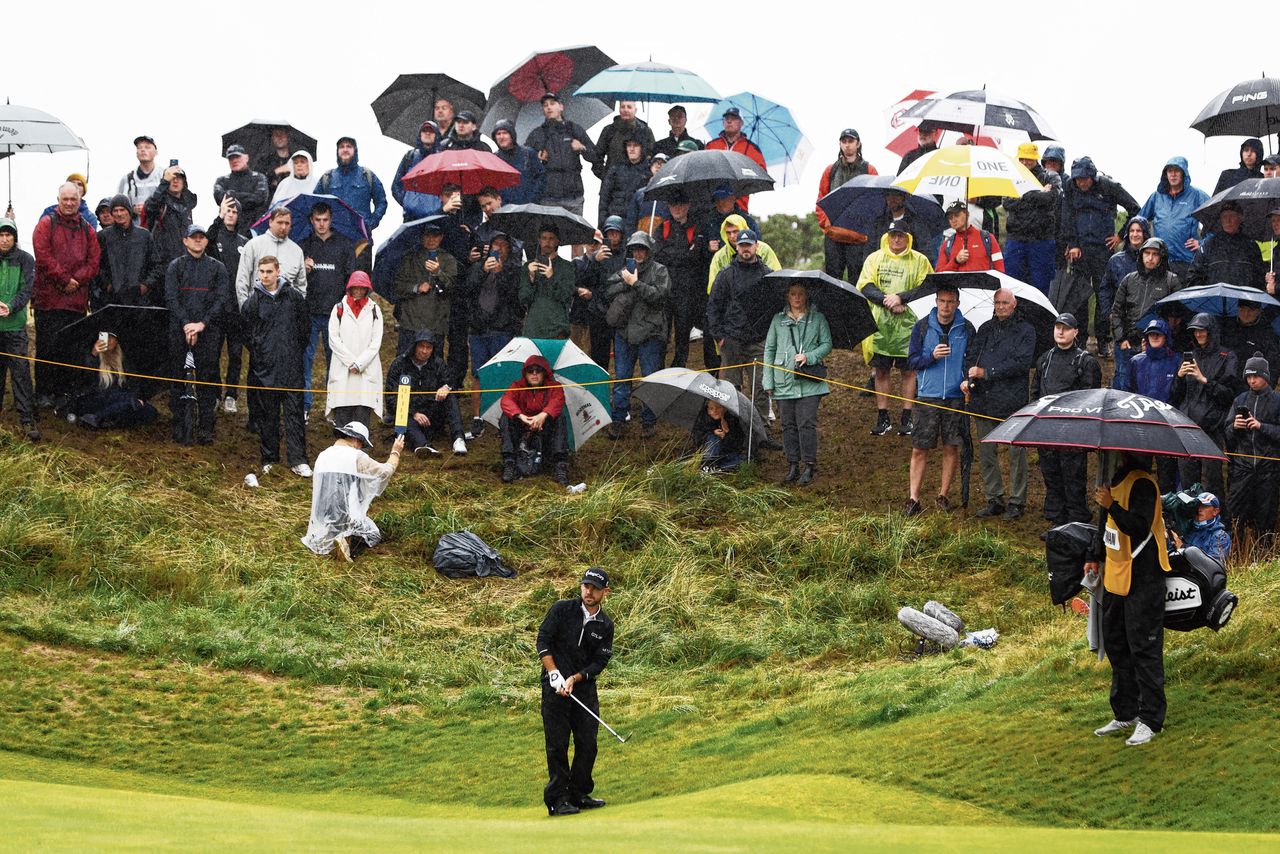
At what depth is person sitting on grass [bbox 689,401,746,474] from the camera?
63.4 ft

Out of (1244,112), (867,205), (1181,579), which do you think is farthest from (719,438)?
(1181,579)

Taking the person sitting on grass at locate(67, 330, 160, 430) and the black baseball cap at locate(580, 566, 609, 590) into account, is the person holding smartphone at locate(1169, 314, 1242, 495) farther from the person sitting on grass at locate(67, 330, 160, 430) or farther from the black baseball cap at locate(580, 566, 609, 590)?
the person sitting on grass at locate(67, 330, 160, 430)

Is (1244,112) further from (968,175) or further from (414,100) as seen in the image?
(414,100)

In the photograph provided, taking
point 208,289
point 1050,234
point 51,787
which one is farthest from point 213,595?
point 1050,234

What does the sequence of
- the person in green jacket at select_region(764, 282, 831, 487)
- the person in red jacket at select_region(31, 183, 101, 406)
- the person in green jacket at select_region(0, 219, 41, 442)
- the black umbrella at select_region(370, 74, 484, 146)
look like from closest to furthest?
1. the person in green jacket at select_region(0, 219, 41, 442)
2. the person in green jacket at select_region(764, 282, 831, 487)
3. the person in red jacket at select_region(31, 183, 101, 406)
4. the black umbrella at select_region(370, 74, 484, 146)

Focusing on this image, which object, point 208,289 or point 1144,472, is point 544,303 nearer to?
point 208,289

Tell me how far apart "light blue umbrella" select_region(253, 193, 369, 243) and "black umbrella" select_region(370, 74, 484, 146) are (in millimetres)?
3483

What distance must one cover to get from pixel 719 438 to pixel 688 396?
2.01 feet

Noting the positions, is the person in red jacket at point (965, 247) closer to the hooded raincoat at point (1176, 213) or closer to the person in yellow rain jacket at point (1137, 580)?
the hooded raincoat at point (1176, 213)

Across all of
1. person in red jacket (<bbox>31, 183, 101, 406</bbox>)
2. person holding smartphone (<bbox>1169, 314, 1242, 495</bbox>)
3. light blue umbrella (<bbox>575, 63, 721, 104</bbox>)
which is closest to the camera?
person holding smartphone (<bbox>1169, 314, 1242, 495</bbox>)

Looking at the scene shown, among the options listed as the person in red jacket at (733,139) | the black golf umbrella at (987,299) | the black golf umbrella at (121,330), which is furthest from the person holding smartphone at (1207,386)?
the black golf umbrella at (121,330)

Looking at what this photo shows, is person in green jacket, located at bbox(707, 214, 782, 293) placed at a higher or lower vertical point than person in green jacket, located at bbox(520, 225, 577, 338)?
higher

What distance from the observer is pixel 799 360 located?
18594 millimetres

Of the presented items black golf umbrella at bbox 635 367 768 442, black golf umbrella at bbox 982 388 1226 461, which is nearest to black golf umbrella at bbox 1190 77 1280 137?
black golf umbrella at bbox 635 367 768 442
